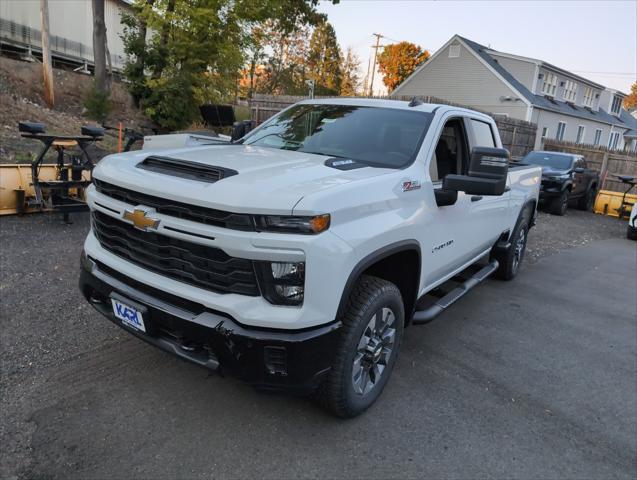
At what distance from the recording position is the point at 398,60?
5622 cm

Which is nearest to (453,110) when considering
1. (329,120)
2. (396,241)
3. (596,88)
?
(329,120)

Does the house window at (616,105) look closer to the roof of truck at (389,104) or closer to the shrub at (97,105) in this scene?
the shrub at (97,105)

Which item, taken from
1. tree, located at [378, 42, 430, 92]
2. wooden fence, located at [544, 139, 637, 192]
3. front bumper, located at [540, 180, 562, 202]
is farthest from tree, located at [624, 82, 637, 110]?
front bumper, located at [540, 180, 562, 202]

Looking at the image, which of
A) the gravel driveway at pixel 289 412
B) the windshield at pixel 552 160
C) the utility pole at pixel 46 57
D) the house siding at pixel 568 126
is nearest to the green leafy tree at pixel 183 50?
the utility pole at pixel 46 57

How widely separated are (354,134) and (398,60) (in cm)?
5693

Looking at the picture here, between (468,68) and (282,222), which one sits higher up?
(468,68)

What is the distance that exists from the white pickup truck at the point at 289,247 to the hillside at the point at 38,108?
25.4 ft

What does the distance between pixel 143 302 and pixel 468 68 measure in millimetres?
31050

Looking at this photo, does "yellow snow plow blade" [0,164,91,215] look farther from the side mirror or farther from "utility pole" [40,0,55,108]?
"utility pole" [40,0,55,108]

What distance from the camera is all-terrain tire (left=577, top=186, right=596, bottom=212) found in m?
14.9

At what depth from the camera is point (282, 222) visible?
92.6 inches

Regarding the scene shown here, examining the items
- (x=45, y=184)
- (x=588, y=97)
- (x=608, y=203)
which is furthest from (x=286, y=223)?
(x=588, y=97)

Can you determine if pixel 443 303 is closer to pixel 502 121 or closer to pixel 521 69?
pixel 502 121

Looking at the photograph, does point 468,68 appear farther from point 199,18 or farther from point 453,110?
point 453,110
